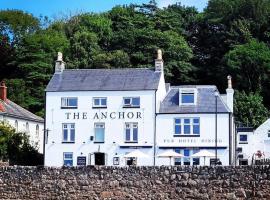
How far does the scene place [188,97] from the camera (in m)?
53.0

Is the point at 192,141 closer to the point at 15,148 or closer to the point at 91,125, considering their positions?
the point at 91,125

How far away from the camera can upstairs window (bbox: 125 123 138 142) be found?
52375 mm

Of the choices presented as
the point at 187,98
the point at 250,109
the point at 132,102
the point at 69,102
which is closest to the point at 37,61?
the point at 250,109

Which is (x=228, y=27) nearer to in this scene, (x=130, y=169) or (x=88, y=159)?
(x=88, y=159)

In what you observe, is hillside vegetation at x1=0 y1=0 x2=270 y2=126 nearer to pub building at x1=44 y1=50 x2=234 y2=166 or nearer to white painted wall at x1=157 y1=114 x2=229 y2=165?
pub building at x1=44 y1=50 x2=234 y2=166

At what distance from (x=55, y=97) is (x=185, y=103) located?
385 inches

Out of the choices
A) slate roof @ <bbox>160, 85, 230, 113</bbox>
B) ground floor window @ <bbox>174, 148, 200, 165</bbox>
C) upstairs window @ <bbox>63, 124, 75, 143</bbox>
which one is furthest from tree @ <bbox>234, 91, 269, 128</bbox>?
upstairs window @ <bbox>63, 124, 75, 143</bbox>

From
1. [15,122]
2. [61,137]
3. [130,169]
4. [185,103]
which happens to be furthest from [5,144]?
[130,169]

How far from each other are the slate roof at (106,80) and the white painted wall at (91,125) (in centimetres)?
40

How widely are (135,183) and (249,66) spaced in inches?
1954

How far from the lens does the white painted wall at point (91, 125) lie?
52406 mm

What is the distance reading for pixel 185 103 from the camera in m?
53.0

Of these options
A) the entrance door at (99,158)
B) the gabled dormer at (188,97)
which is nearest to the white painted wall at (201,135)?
the gabled dormer at (188,97)

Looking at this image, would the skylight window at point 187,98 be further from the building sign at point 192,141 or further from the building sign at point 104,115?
the building sign at point 104,115
